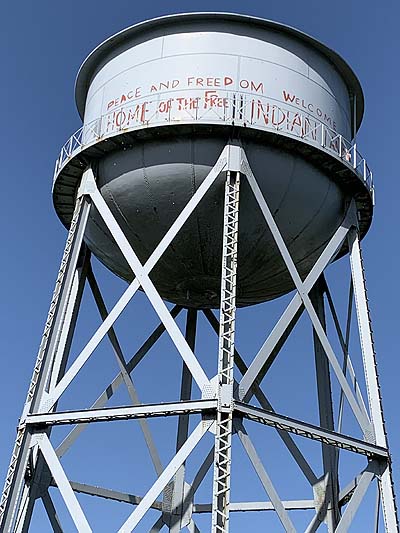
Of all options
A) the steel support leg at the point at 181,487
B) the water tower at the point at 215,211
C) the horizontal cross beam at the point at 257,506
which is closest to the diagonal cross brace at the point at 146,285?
the water tower at the point at 215,211

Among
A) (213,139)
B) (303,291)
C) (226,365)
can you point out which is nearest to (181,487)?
(303,291)

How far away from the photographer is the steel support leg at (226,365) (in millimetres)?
10219

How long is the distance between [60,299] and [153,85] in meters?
3.73

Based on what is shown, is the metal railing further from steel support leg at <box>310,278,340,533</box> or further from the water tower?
steel support leg at <box>310,278,340,533</box>

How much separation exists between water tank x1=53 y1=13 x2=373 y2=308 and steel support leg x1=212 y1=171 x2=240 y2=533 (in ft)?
2.97

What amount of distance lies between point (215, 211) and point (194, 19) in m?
3.28

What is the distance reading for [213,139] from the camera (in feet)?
41.9

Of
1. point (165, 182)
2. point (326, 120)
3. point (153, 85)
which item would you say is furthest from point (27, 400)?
point (326, 120)

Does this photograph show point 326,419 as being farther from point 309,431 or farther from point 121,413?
point 121,413

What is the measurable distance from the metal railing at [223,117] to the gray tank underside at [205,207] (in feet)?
1.05

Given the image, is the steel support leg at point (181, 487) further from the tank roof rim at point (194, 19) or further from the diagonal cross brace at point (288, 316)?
the tank roof rim at point (194, 19)

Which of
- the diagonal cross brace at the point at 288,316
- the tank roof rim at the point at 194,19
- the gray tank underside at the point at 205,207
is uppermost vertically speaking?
the tank roof rim at the point at 194,19

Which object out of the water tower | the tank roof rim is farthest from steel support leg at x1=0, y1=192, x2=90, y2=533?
the tank roof rim

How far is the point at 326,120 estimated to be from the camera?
1380 centimetres
